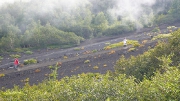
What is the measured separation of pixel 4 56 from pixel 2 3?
20732 mm

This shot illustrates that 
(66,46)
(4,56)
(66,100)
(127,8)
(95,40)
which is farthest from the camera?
(127,8)

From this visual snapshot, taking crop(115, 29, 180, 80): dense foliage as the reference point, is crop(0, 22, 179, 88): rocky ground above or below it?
below

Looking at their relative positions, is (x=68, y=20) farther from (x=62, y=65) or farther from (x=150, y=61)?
(x=150, y=61)

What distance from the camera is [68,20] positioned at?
72375 millimetres

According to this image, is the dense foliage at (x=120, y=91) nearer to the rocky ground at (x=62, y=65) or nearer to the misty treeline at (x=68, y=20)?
the rocky ground at (x=62, y=65)

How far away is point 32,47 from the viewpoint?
2366 inches

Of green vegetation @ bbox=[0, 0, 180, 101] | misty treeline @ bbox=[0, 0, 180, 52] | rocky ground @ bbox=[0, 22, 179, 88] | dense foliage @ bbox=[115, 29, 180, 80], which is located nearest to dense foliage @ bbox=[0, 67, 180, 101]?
green vegetation @ bbox=[0, 0, 180, 101]

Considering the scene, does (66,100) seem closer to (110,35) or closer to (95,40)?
(95,40)

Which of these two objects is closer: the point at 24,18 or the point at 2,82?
the point at 2,82

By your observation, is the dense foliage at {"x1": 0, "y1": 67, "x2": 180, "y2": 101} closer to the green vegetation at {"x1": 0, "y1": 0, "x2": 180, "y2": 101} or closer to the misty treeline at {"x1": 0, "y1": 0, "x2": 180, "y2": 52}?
the green vegetation at {"x1": 0, "y1": 0, "x2": 180, "y2": 101}

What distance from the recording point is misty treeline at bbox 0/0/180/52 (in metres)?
61.5

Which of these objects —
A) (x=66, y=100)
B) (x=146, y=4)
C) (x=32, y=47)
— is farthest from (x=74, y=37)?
(x=66, y=100)

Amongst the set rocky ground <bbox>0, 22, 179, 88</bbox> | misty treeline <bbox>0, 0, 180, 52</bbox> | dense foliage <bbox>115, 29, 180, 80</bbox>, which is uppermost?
misty treeline <bbox>0, 0, 180, 52</bbox>

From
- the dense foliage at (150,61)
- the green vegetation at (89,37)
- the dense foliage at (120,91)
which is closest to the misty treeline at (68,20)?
the green vegetation at (89,37)
